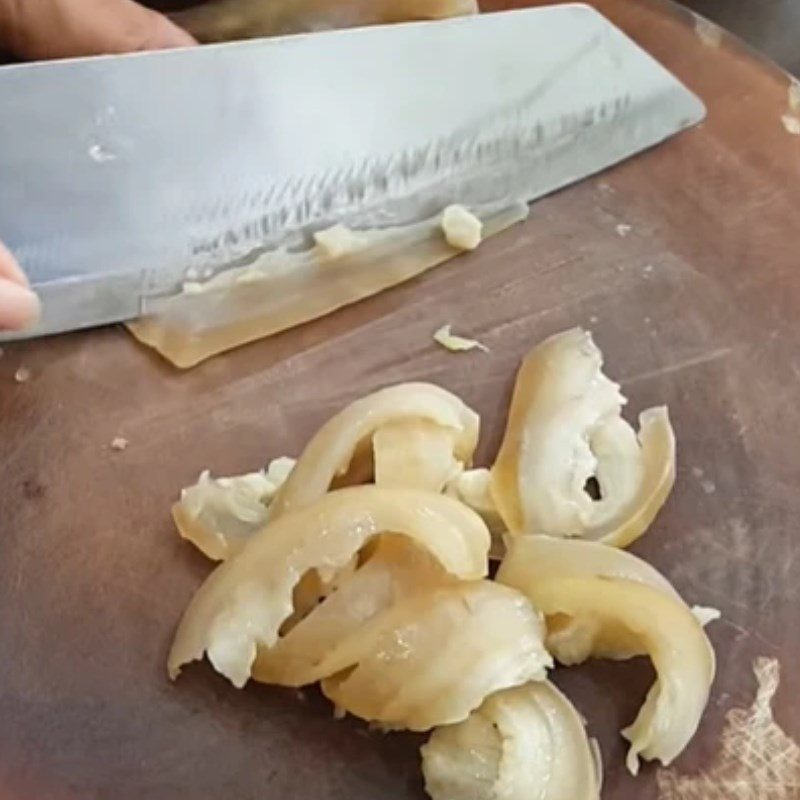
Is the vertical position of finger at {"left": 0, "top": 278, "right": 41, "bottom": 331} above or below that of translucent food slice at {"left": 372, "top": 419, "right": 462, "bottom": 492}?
above

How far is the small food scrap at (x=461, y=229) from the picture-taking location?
3.69 feet

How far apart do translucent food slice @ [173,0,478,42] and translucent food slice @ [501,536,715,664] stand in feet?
1.72

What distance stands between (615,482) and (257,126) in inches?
14.4

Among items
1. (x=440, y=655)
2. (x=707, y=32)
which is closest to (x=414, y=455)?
(x=440, y=655)

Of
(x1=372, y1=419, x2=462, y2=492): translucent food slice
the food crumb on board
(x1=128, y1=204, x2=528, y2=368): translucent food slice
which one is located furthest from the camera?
the food crumb on board

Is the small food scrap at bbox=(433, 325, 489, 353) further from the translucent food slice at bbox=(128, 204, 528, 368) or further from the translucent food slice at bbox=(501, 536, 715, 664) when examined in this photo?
the translucent food slice at bbox=(501, 536, 715, 664)

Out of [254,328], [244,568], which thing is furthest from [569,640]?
[254,328]

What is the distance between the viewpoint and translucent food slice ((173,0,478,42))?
1.24 metres

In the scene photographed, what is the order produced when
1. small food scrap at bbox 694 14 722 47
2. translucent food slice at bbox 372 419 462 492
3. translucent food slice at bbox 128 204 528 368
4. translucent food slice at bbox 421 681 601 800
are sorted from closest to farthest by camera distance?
translucent food slice at bbox 421 681 601 800 → translucent food slice at bbox 372 419 462 492 → translucent food slice at bbox 128 204 528 368 → small food scrap at bbox 694 14 722 47

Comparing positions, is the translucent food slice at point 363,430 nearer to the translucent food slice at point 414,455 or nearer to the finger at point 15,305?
the translucent food slice at point 414,455

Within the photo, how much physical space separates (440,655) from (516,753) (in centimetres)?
6

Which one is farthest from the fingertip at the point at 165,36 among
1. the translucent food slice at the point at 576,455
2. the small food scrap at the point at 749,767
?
the small food scrap at the point at 749,767

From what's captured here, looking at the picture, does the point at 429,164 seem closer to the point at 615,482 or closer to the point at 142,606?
the point at 615,482

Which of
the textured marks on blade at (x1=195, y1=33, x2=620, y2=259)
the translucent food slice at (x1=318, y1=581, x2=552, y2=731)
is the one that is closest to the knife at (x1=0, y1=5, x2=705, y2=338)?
the textured marks on blade at (x1=195, y1=33, x2=620, y2=259)
